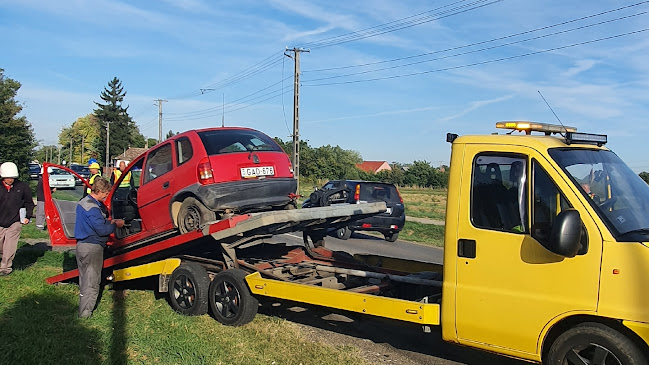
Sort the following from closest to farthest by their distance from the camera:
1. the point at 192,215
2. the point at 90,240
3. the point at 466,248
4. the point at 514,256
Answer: the point at 514,256
the point at 466,248
the point at 90,240
the point at 192,215

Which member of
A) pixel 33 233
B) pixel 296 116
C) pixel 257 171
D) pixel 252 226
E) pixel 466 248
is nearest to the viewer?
pixel 466 248

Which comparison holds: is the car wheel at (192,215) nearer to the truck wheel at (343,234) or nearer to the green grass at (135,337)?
the green grass at (135,337)

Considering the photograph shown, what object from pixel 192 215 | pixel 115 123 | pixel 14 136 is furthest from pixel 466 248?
pixel 115 123

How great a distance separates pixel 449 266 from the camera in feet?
15.4

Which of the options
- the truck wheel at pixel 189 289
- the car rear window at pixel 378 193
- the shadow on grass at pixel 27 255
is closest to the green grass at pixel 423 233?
the car rear window at pixel 378 193

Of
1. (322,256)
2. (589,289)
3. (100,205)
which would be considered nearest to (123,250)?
(100,205)

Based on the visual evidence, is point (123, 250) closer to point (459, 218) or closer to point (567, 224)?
point (459, 218)

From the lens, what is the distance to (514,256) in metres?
4.33

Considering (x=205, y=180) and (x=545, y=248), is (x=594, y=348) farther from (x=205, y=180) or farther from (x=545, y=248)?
(x=205, y=180)

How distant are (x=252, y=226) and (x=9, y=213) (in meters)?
4.73

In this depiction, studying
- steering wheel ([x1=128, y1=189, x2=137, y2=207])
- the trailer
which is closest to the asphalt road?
the trailer

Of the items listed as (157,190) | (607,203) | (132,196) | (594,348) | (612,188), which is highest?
(612,188)

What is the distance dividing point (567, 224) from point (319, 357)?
2.64 metres

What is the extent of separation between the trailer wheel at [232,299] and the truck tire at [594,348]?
3.28m
